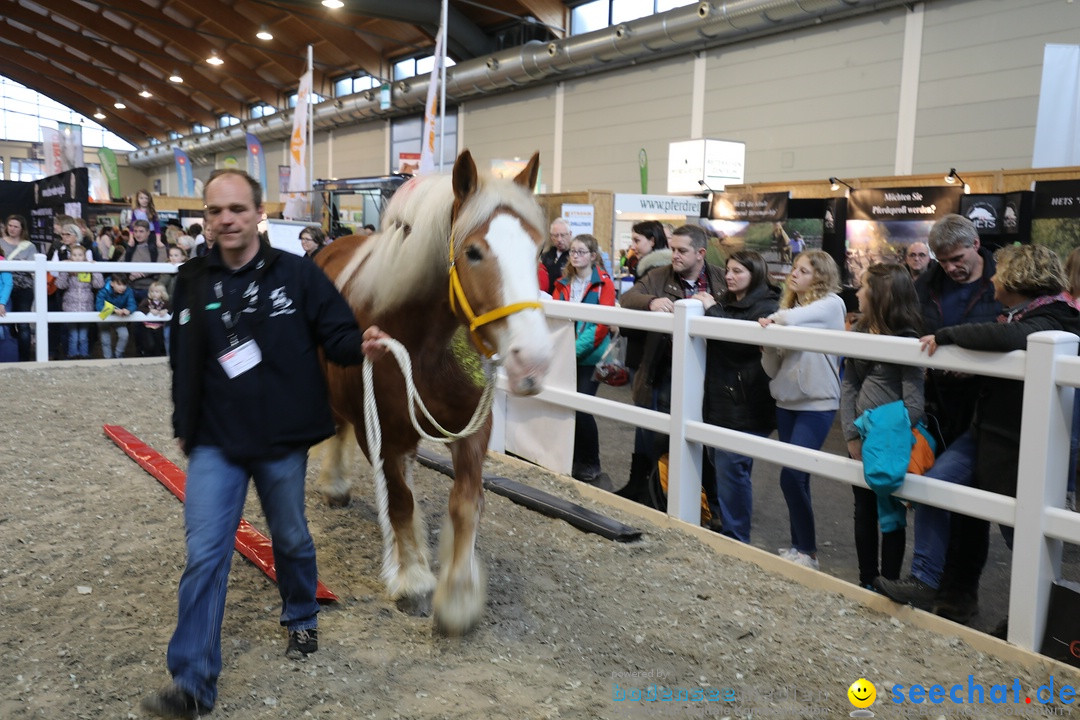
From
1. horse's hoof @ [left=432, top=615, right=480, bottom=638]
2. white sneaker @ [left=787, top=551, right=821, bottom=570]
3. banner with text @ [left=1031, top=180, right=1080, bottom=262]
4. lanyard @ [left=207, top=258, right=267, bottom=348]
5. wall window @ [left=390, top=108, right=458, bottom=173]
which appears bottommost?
white sneaker @ [left=787, top=551, right=821, bottom=570]

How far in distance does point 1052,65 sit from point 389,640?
7795mm

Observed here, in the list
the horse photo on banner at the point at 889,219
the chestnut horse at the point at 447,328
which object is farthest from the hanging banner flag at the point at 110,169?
the chestnut horse at the point at 447,328

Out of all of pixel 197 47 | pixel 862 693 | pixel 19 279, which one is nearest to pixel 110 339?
pixel 19 279

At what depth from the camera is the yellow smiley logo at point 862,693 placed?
2.57 meters

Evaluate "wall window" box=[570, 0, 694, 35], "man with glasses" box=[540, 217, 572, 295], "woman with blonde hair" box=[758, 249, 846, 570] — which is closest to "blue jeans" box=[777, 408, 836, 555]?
"woman with blonde hair" box=[758, 249, 846, 570]

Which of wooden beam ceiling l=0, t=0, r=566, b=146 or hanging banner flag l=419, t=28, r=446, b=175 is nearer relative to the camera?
hanging banner flag l=419, t=28, r=446, b=175

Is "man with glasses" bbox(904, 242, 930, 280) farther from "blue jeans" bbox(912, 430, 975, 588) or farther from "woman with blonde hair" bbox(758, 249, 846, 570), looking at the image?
"blue jeans" bbox(912, 430, 975, 588)

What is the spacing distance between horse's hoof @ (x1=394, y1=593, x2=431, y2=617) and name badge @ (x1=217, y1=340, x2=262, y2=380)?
1256 mm

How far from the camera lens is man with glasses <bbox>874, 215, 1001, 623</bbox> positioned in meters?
3.25

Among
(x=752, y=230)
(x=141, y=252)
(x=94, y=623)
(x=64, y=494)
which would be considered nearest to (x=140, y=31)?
(x=141, y=252)

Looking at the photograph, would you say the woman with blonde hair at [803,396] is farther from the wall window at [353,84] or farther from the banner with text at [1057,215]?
the wall window at [353,84]

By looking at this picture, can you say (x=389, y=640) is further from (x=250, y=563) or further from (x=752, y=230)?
(x=752, y=230)

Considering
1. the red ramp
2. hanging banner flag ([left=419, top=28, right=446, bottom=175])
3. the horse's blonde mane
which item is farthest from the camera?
hanging banner flag ([left=419, top=28, right=446, bottom=175])

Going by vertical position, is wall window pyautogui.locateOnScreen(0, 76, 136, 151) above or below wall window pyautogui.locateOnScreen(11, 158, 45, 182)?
above
